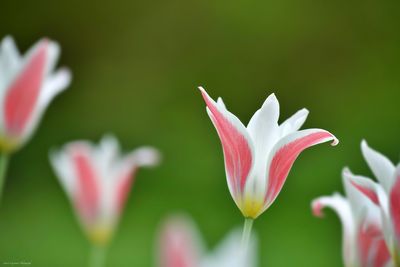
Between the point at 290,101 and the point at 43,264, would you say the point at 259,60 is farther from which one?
the point at 43,264

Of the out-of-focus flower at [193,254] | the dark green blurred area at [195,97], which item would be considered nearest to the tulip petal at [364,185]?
the out-of-focus flower at [193,254]

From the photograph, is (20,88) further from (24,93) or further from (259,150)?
(259,150)

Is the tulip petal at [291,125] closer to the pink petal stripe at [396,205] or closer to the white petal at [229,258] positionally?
the pink petal stripe at [396,205]

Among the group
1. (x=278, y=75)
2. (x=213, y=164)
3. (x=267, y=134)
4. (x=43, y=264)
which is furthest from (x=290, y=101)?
(x=267, y=134)

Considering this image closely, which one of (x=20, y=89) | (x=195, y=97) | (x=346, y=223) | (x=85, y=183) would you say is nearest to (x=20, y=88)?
(x=20, y=89)

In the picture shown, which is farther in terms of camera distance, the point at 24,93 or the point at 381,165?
the point at 24,93

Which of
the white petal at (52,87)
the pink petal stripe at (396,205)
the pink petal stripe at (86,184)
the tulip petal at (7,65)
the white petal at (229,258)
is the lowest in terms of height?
the pink petal stripe at (396,205)
